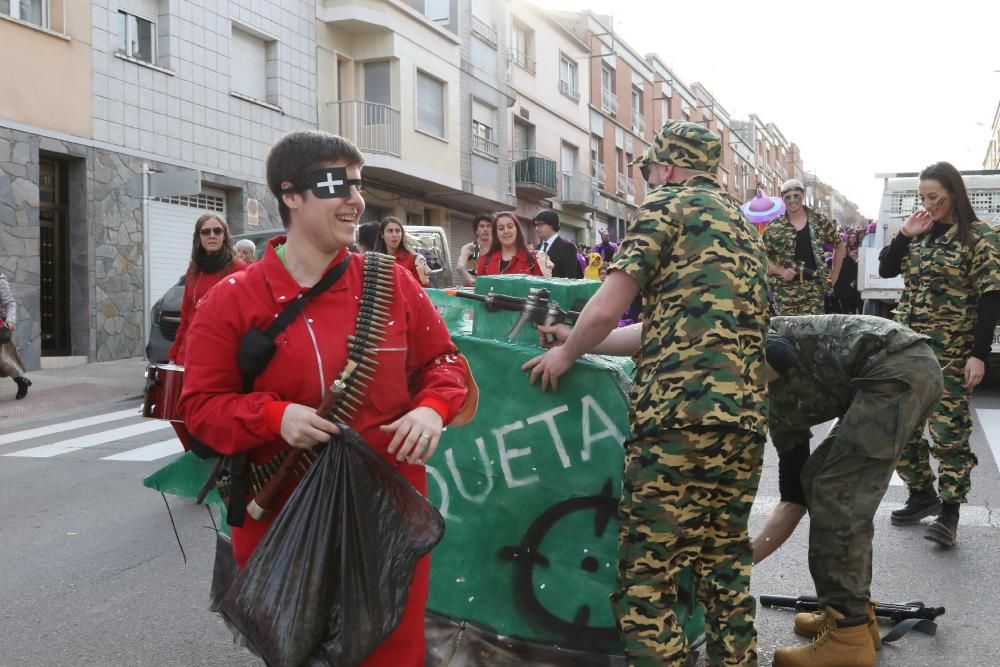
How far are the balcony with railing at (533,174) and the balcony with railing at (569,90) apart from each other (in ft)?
13.6

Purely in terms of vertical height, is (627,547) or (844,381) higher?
(844,381)

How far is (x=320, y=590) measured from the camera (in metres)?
1.96

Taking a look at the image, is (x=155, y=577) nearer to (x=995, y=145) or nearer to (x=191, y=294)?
(x=191, y=294)

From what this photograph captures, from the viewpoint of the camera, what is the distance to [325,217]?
2.25 metres

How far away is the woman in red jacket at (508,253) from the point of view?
802cm

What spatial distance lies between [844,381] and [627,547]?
1125mm

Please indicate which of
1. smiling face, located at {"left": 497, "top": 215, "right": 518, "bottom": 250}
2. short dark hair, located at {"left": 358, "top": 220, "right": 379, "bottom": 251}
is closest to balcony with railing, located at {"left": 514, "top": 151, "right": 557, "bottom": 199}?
short dark hair, located at {"left": 358, "top": 220, "right": 379, "bottom": 251}

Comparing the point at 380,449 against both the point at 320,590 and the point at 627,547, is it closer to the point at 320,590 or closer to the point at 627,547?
the point at 320,590

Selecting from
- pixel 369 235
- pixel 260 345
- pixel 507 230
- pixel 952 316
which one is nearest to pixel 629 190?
pixel 369 235

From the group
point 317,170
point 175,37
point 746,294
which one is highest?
point 175,37

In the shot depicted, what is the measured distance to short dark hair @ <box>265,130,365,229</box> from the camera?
2.25 m

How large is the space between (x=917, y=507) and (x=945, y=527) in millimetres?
331

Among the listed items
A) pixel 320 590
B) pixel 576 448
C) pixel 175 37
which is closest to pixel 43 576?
pixel 576 448

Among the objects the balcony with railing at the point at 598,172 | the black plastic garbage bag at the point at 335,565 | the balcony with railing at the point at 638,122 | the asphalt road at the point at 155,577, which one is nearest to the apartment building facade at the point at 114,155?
the asphalt road at the point at 155,577
